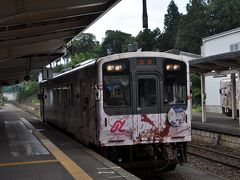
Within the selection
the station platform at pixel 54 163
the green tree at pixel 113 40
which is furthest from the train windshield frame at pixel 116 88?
the green tree at pixel 113 40

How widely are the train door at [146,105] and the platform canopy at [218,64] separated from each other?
754cm

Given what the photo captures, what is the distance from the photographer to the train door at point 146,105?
10.4m

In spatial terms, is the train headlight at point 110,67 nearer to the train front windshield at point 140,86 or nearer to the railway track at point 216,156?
the train front windshield at point 140,86

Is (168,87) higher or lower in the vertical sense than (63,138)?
higher

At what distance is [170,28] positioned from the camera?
91.6 m

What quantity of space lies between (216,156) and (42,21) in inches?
287

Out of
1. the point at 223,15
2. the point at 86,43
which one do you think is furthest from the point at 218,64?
the point at 86,43

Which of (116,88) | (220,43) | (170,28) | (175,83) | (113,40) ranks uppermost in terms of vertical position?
(170,28)

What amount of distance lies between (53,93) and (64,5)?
786 cm

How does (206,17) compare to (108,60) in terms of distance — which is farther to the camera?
(206,17)

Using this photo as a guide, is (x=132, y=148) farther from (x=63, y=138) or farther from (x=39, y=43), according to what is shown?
(x=39, y=43)

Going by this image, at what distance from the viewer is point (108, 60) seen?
34.0ft

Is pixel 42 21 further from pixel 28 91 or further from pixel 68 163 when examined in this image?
pixel 28 91

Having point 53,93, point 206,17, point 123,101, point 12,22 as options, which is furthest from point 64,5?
point 206,17
